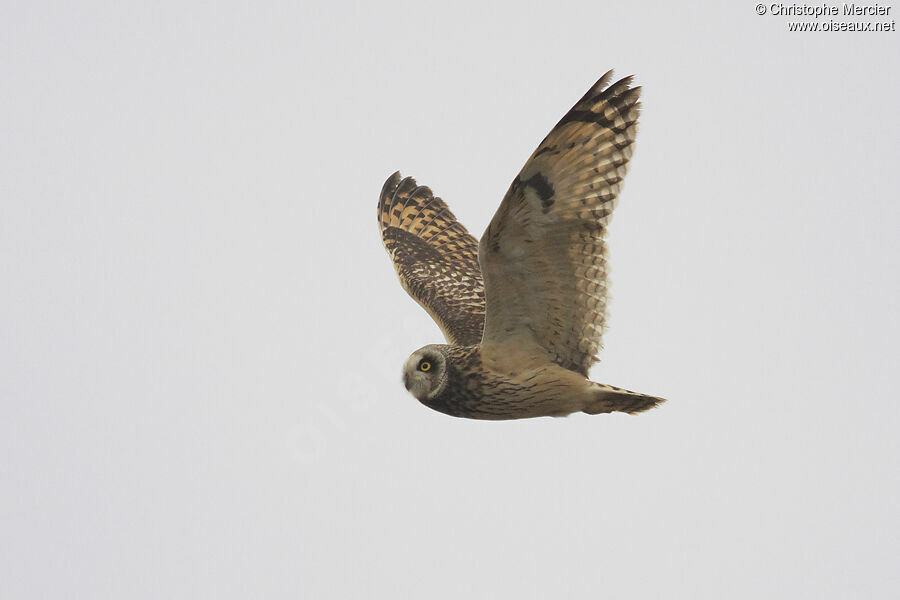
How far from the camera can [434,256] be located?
41.4 feet

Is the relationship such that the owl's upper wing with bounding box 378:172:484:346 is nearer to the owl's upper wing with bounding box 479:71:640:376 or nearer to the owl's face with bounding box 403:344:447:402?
the owl's face with bounding box 403:344:447:402

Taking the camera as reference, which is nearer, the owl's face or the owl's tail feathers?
the owl's face

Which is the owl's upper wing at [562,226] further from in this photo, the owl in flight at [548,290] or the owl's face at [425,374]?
the owl's face at [425,374]

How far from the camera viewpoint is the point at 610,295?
9.39 meters

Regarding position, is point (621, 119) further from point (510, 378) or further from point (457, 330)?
point (457, 330)

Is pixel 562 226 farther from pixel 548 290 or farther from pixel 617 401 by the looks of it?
pixel 617 401

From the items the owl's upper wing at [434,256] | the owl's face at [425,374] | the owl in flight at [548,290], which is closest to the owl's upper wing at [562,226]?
the owl in flight at [548,290]

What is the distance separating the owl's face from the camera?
954 centimetres

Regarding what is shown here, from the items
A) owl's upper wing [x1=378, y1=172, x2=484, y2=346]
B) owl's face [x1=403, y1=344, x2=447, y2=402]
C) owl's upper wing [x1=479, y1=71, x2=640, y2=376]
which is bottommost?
owl's face [x1=403, y1=344, x2=447, y2=402]

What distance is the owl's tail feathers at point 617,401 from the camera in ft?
31.9

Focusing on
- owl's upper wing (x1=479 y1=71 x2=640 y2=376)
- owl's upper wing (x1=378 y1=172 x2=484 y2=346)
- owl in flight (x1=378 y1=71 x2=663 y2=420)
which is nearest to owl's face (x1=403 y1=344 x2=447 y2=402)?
owl in flight (x1=378 y1=71 x2=663 y2=420)

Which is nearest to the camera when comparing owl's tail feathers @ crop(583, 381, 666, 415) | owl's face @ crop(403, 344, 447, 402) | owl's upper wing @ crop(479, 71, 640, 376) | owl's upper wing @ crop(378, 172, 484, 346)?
owl's upper wing @ crop(479, 71, 640, 376)

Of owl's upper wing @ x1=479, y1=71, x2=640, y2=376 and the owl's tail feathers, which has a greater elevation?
owl's upper wing @ x1=479, y1=71, x2=640, y2=376

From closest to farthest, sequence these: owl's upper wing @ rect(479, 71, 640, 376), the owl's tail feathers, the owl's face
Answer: owl's upper wing @ rect(479, 71, 640, 376), the owl's face, the owl's tail feathers
